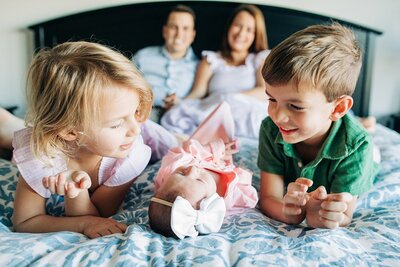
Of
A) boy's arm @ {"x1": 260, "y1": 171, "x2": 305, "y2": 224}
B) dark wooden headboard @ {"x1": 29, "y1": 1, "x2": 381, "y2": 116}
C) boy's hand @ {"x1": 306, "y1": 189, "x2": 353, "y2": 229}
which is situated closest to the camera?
boy's hand @ {"x1": 306, "y1": 189, "x2": 353, "y2": 229}

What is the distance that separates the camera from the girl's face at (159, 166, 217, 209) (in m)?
1.11

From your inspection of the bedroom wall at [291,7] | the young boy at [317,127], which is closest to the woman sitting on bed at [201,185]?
the young boy at [317,127]

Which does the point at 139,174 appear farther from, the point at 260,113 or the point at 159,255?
the point at 260,113

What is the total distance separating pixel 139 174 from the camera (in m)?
1.43

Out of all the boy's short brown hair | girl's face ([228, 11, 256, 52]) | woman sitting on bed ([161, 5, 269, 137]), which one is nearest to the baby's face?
the boy's short brown hair

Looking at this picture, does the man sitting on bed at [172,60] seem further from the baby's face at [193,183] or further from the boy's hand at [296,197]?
the boy's hand at [296,197]

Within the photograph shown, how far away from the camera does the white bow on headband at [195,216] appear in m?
1.04

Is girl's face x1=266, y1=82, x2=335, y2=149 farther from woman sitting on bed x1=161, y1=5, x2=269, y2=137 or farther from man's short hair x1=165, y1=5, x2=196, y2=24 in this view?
man's short hair x1=165, y1=5, x2=196, y2=24

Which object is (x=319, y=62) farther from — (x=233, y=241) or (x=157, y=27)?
(x=157, y=27)

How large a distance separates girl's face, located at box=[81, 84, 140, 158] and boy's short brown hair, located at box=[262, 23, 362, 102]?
372 millimetres

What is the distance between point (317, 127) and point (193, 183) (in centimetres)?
37

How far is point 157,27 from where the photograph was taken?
2.65 m

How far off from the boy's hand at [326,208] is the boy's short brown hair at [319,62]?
0.85 feet

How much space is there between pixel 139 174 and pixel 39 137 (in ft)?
1.19
